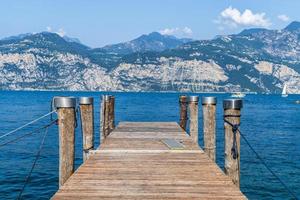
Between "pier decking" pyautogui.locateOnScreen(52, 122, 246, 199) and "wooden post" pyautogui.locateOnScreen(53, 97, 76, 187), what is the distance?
0.59 meters

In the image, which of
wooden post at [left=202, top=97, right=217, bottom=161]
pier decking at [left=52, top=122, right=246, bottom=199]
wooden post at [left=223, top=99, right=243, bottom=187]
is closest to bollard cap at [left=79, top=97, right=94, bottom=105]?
pier decking at [left=52, top=122, right=246, bottom=199]

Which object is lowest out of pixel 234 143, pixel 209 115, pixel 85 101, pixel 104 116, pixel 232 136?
pixel 104 116

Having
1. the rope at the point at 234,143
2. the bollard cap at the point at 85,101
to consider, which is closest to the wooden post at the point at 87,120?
the bollard cap at the point at 85,101

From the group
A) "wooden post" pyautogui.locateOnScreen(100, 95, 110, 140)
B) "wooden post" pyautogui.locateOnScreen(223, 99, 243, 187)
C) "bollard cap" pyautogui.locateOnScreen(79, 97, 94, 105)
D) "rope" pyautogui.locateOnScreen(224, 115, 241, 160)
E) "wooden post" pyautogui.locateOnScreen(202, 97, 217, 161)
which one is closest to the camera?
"rope" pyautogui.locateOnScreen(224, 115, 241, 160)

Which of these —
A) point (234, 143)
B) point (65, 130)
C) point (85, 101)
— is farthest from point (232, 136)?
point (85, 101)

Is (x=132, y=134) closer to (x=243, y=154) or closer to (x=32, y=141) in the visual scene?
(x=243, y=154)

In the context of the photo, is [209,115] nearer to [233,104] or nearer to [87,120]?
[233,104]

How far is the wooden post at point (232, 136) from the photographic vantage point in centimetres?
1130

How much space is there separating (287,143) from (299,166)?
15938 millimetres

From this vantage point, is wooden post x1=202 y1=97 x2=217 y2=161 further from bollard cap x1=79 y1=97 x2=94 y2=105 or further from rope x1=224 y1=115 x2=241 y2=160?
bollard cap x1=79 y1=97 x2=94 y2=105

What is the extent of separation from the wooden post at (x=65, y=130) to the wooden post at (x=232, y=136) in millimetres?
3984

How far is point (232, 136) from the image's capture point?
11.4 m

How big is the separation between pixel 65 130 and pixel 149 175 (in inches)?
102

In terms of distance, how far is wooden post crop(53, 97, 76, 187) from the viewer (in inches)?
432
